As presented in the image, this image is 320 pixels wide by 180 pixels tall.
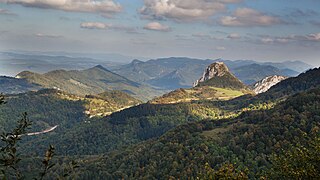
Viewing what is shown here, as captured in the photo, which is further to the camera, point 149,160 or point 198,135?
point 198,135

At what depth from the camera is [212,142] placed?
183250 mm

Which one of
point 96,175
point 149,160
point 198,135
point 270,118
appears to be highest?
point 270,118

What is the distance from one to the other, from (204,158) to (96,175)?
6608cm

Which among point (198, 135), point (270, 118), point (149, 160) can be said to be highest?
point (270, 118)

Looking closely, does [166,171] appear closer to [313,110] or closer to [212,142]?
[212,142]

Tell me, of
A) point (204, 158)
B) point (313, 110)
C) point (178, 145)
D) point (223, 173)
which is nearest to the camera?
point (223, 173)

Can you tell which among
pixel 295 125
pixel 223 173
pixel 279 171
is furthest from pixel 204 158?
pixel 223 173

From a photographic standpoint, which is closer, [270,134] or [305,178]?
[305,178]

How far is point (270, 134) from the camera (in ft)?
548

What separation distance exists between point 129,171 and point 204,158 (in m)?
45.1

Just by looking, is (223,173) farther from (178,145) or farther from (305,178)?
(178,145)

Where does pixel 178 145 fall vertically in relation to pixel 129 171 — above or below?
above

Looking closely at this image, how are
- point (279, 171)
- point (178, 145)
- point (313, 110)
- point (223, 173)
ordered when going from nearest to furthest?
point (223, 173) → point (279, 171) → point (313, 110) → point (178, 145)

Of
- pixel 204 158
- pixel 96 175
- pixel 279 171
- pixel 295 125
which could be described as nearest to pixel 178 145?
pixel 204 158
